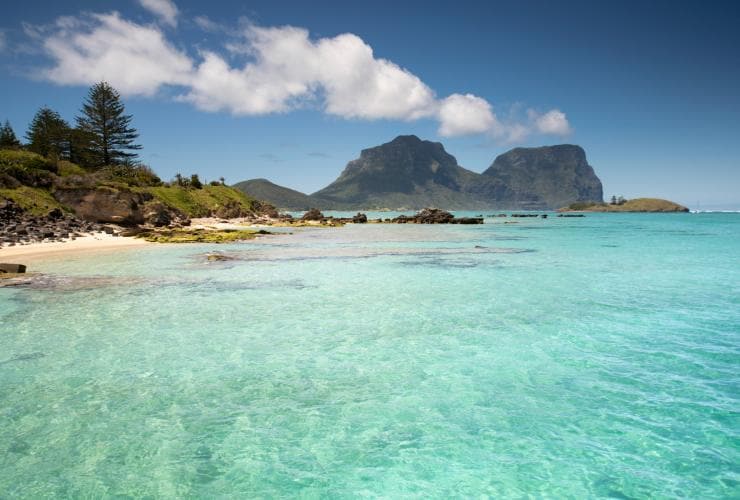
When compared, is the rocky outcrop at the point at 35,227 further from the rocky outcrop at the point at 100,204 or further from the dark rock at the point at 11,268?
the dark rock at the point at 11,268

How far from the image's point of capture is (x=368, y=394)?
8.12 m

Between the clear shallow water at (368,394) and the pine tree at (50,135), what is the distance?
225 ft

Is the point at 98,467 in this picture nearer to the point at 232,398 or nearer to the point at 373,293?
the point at 232,398

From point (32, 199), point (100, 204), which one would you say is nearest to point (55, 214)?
point (32, 199)

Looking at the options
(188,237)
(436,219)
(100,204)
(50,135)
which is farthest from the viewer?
(436,219)

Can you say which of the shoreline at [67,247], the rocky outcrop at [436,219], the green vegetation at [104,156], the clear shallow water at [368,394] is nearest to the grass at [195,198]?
the green vegetation at [104,156]

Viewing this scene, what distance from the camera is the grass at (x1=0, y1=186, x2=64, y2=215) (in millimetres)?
42194

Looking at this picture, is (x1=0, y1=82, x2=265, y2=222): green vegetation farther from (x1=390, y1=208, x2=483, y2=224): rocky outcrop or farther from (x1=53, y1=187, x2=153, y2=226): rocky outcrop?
(x1=390, y1=208, x2=483, y2=224): rocky outcrop

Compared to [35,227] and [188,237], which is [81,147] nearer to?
[35,227]

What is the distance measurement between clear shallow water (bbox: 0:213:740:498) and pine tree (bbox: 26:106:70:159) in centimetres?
6844

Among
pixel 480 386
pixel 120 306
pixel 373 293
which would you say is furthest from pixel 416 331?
pixel 120 306

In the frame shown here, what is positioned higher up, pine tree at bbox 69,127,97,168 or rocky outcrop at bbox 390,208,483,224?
pine tree at bbox 69,127,97,168

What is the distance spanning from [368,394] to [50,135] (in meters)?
87.7

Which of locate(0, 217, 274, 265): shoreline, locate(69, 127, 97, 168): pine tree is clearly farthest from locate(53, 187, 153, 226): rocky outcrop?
locate(69, 127, 97, 168): pine tree
